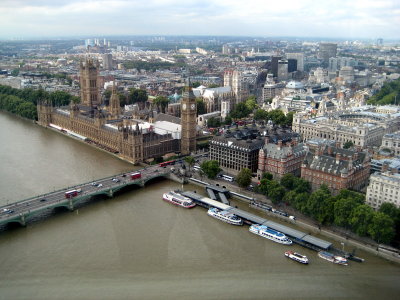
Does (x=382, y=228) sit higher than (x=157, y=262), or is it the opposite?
(x=382, y=228)

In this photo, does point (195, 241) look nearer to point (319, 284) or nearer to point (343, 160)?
point (319, 284)

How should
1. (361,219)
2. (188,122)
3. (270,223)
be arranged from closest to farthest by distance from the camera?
(361,219), (270,223), (188,122)

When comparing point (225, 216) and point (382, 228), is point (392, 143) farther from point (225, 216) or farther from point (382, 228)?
point (225, 216)

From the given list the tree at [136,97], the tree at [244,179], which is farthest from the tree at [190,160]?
the tree at [136,97]

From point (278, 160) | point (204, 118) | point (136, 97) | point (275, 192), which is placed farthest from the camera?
point (136, 97)

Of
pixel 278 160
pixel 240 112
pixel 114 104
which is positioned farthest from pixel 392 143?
pixel 114 104

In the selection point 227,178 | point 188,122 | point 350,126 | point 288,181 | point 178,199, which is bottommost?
point 178,199

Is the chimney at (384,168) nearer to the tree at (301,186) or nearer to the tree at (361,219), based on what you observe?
the tree at (301,186)
